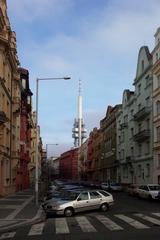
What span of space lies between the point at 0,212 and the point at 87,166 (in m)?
131

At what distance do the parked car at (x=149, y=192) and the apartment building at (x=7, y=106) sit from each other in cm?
1345

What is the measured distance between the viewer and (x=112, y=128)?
11019 centimetres

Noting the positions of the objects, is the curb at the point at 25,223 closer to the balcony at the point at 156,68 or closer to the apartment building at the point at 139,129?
the balcony at the point at 156,68

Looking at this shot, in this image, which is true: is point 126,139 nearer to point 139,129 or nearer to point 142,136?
point 139,129

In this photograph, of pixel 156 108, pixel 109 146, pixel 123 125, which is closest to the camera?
pixel 156 108

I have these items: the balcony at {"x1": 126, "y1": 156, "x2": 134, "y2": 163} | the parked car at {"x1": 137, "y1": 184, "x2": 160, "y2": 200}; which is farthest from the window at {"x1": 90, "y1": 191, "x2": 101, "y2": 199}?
the balcony at {"x1": 126, "y1": 156, "x2": 134, "y2": 163}

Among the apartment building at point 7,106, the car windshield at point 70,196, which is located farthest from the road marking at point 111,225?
the apartment building at point 7,106

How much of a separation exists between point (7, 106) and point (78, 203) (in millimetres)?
23861

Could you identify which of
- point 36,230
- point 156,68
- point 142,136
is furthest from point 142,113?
point 36,230


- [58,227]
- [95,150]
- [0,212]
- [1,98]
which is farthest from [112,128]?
[58,227]

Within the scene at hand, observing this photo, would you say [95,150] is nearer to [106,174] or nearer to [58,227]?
[106,174]

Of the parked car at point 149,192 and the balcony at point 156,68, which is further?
the balcony at point 156,68

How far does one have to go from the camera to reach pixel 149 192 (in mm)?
49750

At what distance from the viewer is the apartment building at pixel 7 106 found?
4675 centimetres
